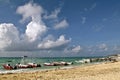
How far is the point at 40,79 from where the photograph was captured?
29875mm

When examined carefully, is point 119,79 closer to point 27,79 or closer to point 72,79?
point 72,79

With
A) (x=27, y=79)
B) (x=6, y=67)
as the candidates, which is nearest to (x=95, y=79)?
(x=27, y=79)

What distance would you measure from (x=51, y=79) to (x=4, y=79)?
6747 millimetres

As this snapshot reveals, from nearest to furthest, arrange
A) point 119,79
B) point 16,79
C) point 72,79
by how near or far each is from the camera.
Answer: point 119,79
point 72,79
point 16,79

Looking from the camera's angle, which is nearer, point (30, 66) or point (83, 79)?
point (83, 79)

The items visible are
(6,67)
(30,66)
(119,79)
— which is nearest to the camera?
(119,79)

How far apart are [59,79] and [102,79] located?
525cm

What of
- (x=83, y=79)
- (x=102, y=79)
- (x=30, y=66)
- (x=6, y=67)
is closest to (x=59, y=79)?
(x=83, y=79)

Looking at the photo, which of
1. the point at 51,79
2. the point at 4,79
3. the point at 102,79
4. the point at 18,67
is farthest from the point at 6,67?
the point at 102,79

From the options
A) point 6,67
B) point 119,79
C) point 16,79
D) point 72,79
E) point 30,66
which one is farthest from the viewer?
point 30,66

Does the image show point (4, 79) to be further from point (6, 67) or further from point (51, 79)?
point (6, 67)

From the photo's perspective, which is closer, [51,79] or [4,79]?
[51,79]

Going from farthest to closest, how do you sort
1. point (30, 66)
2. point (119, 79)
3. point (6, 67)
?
1. point (30, 66)
2. point (6, 67)
3. point (119, 79)

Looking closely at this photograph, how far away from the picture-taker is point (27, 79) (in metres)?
30.0
